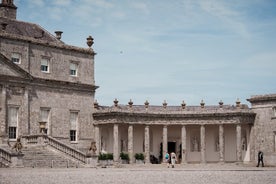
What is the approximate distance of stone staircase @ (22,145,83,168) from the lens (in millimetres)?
36469

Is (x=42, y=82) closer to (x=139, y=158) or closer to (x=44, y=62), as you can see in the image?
(x=44, y=62)

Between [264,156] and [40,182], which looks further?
[264,156]

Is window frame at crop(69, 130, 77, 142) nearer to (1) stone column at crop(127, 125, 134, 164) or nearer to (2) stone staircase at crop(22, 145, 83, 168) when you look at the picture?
(1) stone column at crop(127, 125, 134, 164)

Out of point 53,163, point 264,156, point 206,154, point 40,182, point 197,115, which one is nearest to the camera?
point 40,182

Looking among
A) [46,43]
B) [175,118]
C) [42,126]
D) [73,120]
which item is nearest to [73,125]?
[73,120]

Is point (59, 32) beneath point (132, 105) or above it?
above

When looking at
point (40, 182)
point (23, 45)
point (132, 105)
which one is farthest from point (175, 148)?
point (40, 182)

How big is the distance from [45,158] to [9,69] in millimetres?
8593

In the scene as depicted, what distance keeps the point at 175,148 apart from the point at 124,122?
28.8 ft

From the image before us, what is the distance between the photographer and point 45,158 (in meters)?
37.7

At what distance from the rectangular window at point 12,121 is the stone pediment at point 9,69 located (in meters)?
2.67

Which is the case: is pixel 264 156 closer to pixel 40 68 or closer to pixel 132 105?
pixel 132 105

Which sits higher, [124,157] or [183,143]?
[183,143]

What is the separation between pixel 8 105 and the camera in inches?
1666
